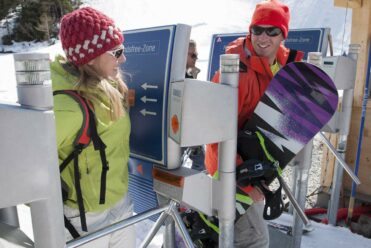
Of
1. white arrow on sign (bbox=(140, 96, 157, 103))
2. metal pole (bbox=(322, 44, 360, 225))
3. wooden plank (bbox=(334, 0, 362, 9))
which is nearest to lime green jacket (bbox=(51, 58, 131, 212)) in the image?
white arrow on sign (bbox=(140, 96, 157, 103))

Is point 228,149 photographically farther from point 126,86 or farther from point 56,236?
Answer: point 56,236

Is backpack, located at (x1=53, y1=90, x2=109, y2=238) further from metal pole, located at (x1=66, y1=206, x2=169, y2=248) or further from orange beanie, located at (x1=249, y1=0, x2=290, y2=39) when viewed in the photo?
orange beanie, located at (x1=249, y1=0, x2=290, y2=39)

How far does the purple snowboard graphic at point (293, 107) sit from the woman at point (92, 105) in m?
0.65

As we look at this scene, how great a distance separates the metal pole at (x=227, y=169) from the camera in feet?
4.49

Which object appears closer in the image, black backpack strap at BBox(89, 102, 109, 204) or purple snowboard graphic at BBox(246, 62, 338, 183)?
black backpack strap at BBox(89, 102, 109, 204)

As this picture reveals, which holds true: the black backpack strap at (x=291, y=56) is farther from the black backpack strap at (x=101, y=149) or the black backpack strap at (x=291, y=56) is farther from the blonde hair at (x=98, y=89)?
the black backpack strap at (x=101, y=149)

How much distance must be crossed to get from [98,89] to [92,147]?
25 centimetres

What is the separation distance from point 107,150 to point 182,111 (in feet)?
1.66

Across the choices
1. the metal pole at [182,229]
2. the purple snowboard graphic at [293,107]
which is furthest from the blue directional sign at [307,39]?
the metal pole at [182,229]

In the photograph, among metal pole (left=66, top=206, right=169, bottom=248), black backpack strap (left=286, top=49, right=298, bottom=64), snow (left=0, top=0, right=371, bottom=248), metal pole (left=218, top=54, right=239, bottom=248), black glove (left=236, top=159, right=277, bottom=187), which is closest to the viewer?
metal pole (left=66, top=206, right=169, bottom=248)

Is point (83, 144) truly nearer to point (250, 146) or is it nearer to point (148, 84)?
point (148, 84)

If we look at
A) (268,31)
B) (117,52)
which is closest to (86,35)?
(117,52)

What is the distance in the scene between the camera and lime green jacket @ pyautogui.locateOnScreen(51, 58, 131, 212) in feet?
4.59

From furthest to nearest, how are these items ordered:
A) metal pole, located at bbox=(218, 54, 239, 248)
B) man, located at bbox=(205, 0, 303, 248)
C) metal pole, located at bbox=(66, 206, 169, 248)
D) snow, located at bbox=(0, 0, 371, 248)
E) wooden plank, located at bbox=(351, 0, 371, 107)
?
snow, located at bbox=(0, 0, 371, 248) < wooden plank, located at bbox=(351, 0, 371, 107) < man, located at bbox=(205, 0, 303, 248) < metal pole, located at bbox=(218, 54, 239, 248) < metal pole, located at bbox=(66, 206, 169, 248)
